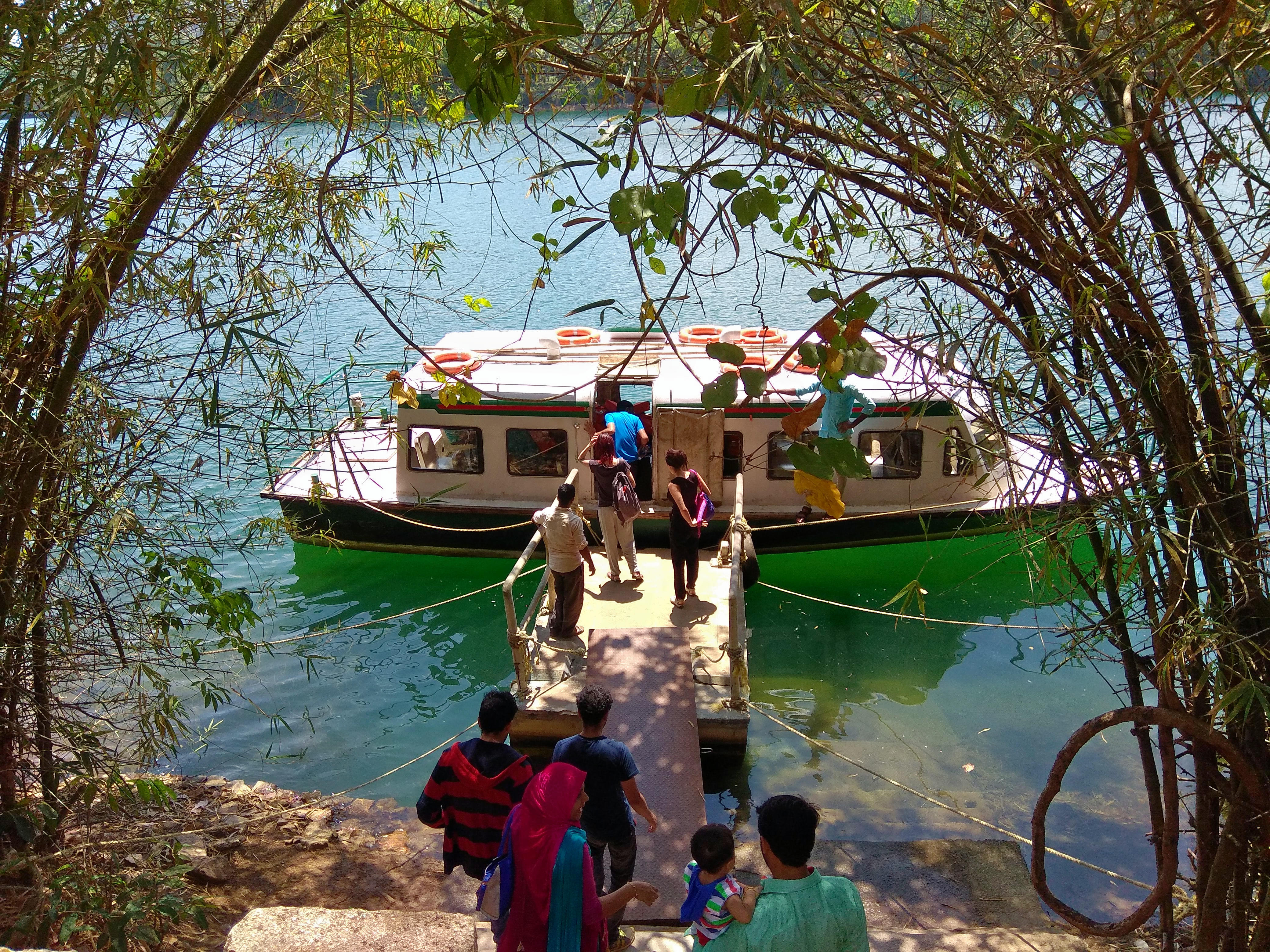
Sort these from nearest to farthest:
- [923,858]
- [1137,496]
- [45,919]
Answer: [1137,496]
[45,919]
[923,858]

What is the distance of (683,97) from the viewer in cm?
240

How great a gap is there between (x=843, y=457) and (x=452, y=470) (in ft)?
28.0

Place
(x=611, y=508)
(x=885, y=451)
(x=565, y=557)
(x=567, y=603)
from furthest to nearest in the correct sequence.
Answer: (x=885, y=451), (x=611, y=508), (x=567, y=603), (x=565, y=557)

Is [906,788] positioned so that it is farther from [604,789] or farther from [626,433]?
→ [626,433]

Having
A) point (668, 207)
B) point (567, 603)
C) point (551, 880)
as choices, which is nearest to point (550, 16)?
point (668, 207)

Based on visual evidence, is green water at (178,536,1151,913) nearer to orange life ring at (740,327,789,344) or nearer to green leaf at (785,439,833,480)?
orange life ring at (740,327,789,344)

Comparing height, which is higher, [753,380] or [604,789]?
[753,380]

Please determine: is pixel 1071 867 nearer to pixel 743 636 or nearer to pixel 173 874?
pixel 743 636

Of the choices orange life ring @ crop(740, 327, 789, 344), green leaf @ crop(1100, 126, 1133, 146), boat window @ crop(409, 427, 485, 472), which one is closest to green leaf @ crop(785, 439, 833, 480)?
green leaf @ crop(1100, 126, 1133, 146)

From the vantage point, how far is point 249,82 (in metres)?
3.78

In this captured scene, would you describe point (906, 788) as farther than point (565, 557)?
No

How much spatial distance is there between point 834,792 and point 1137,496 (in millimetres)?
4857

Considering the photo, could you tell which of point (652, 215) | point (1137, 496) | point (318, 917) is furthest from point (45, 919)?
point (1137, 496)

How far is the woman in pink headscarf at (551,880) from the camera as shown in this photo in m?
2.99
